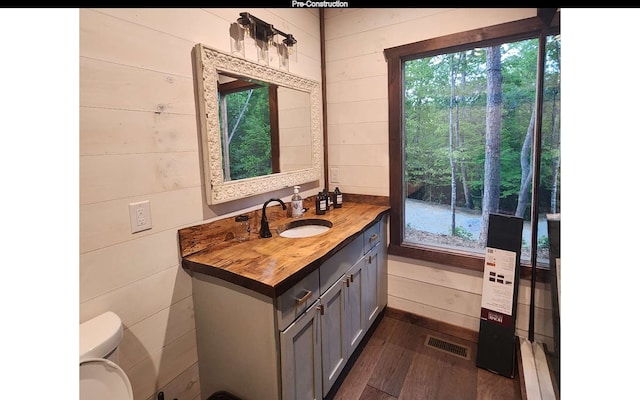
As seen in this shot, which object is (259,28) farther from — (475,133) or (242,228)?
(475,133)

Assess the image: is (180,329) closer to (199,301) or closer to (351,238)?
(199,301)

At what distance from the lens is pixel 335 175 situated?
2469 mm

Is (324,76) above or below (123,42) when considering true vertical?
above

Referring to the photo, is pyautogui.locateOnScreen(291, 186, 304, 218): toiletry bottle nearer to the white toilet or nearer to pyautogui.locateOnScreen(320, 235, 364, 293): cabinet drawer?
pyautogui.locateOnScreen(320, 235, 364, 293): cabinet drawer

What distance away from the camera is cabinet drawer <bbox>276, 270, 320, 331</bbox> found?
1.15m

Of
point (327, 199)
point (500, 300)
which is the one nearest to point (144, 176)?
point (327, 199)

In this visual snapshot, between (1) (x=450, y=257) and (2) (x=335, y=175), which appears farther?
(2) (x=335, y=175)

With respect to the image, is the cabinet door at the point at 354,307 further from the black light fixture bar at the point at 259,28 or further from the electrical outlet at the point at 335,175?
the black light fixture bar at the point at 259,28

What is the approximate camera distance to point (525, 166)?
187 cm

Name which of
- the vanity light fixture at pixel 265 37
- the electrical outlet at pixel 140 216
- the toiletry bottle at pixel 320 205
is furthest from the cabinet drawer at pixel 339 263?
the vanity light fixture at pixel 265 37

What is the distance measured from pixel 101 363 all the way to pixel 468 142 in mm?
2187

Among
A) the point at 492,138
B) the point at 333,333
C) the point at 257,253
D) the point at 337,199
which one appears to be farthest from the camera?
the point at 337,199
